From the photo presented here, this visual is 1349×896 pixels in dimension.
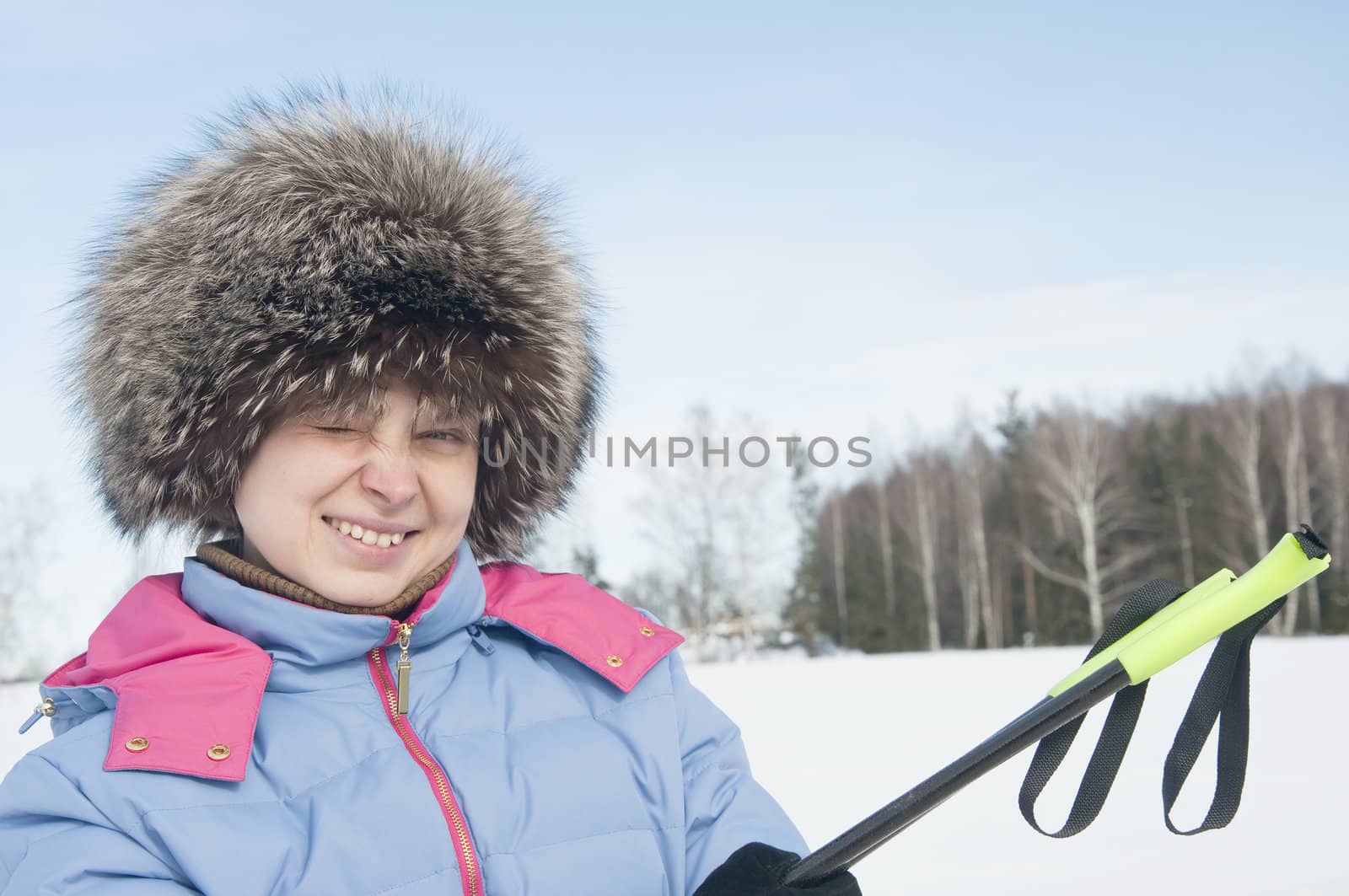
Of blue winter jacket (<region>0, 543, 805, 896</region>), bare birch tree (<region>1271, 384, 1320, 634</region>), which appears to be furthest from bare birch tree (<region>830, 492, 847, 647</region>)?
blue winter jacket (<region>0, 543, 805, 896</region>)

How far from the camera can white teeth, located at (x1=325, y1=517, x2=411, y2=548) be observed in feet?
5.46

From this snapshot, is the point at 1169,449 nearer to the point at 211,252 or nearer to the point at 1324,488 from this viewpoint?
Answer: the point at 1324,488

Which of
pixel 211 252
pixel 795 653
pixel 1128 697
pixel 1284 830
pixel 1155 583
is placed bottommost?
pixel 795 653

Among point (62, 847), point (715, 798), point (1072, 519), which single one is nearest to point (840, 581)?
point (1072, 519)

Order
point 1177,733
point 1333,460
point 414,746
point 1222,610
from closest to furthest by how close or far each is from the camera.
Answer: point 1222,610 → point 1177,733 → point 414,746 → point 1333,460

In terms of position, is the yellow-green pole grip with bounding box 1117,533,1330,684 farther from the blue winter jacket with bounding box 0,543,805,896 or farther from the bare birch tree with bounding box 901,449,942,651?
the bare birch tree with bounding box 901,449,942,651

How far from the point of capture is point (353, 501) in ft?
5.38

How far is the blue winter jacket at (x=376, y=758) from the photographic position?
1370 mm

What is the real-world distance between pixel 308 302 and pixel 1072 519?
32265mm

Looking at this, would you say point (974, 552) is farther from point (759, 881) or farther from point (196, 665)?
point (196, 665)

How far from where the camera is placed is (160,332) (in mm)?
1774

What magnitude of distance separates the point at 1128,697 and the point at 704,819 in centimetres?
73

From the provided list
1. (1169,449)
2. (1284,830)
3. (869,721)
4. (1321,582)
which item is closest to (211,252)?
(1284,830)

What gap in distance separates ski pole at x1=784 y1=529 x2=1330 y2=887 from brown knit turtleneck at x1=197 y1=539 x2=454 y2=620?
2.65 ft
